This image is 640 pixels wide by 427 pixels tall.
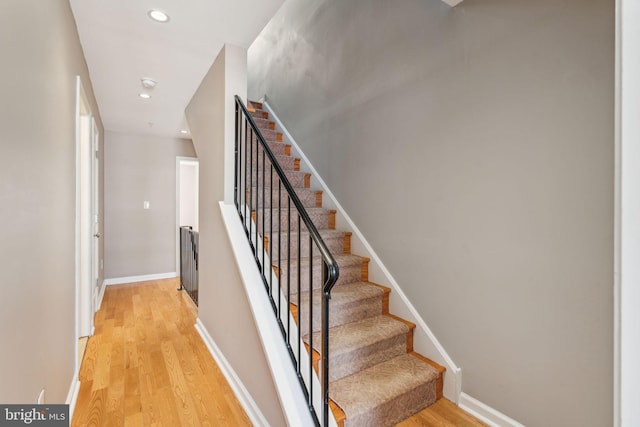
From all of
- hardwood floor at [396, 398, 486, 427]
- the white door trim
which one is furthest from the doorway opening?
the white door trim

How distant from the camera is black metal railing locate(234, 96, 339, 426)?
49.7 inches

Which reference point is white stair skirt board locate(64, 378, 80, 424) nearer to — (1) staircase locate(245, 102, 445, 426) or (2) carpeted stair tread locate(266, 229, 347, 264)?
(1) staircase locate(245, 102, 445, 426)

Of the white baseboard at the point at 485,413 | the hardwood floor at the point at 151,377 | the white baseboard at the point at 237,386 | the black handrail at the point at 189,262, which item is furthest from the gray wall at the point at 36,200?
the white baseboard at the point at 485,413

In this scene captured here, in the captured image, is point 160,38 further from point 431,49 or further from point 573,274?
point 573,274

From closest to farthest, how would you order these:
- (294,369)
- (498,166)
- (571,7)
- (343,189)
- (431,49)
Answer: (571,7), (294,369), (498,166), (431,49), (343,189)

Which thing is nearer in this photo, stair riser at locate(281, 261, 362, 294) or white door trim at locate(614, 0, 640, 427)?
white door trim at locate(614, 0, 640, 427)

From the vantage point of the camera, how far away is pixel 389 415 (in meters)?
1.59

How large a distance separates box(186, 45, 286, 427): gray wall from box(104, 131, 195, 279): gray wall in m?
2.31

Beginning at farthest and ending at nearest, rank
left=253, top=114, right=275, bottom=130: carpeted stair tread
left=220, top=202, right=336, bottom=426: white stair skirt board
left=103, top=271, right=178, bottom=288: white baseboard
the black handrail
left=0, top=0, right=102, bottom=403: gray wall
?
left=103, top=271, right=178, bottom=288: white baseboard, left=253, top=114, right=275, bottom=130: carpeted stair tread, the black handrail, left=220, top=202, right=336, bottom=426: white stair skirt board, left=0, top=0, right=102, bottom=403: gray wall

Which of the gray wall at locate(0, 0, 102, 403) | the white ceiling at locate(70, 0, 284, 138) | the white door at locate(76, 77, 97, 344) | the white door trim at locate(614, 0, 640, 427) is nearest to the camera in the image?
the white door trim at locate(614, 0, 640, 427)

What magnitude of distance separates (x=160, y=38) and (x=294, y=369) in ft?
8.04

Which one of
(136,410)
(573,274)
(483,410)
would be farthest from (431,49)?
(136,410)

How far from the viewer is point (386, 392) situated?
5.33ft

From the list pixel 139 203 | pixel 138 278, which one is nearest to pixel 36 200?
pixel 139 203
